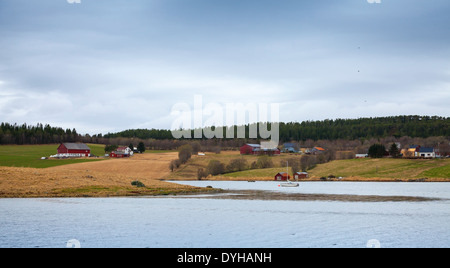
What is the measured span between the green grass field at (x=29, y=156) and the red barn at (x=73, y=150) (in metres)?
4.36

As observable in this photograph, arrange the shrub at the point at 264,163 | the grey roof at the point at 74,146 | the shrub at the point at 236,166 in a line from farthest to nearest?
1. the grey roof at the point at 74,146
2. the shrub at the point at 264,163
3. the shrub at the point at 236,166

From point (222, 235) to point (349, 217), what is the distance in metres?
14.9

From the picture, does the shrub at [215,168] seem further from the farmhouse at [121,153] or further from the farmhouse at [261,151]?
the farmhouse at [261,151]

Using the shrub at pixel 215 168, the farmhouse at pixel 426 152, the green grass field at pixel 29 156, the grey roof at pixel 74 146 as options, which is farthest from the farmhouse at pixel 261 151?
the grey roof at pixel 74 146

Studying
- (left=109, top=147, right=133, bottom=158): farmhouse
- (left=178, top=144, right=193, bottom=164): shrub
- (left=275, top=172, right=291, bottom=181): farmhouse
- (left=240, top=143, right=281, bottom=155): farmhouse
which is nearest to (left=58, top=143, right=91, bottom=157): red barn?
(left=109, top=147, right=133, bottom=158): farmhouse

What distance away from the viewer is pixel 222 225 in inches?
1407

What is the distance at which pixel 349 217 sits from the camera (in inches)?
1619

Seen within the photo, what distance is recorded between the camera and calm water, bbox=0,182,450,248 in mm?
28312

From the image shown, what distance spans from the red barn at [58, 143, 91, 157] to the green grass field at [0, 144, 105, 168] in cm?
436

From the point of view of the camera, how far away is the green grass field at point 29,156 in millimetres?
138350

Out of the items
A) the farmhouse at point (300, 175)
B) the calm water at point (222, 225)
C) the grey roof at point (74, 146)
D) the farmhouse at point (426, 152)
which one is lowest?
the farmhouse at point (300, 175)

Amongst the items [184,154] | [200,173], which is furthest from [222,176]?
[184,154]
